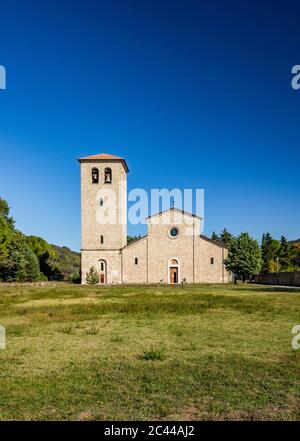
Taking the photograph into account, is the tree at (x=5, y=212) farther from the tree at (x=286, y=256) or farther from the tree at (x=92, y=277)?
the tree at (x=286, y=256)

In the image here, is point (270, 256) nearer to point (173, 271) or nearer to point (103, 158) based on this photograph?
point (173, 271)

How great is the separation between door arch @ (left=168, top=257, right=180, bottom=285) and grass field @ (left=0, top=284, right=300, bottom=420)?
36.0m

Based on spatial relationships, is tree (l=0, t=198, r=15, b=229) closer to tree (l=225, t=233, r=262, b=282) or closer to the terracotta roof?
the terracotta roof

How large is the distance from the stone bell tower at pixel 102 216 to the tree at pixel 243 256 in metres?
14.5

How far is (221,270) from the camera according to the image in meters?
47.9

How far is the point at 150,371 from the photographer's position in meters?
6.76

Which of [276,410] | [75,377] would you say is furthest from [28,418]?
[276,410]

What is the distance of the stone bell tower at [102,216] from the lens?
48.2 meters

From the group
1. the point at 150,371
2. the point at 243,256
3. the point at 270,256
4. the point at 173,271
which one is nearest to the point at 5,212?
the point at 173,271

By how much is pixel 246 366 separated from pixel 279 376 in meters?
0.74

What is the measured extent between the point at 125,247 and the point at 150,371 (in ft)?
138

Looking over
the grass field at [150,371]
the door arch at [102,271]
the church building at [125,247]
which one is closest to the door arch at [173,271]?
the church building at [125,247]

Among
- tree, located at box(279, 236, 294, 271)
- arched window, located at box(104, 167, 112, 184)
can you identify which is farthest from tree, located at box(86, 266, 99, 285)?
tree, located at box(279, 236, 294, 271)
